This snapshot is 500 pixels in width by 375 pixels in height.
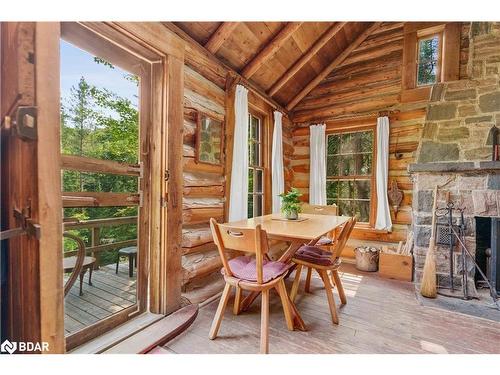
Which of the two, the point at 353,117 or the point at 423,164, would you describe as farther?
the point at 353,117

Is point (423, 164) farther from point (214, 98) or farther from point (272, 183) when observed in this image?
point (214, 98)

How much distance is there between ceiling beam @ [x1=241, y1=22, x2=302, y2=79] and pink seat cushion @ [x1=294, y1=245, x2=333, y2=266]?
2.35 m

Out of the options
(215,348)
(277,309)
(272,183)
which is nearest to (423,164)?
(272,183)

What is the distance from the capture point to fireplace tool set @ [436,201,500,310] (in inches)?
Answer: 98.0

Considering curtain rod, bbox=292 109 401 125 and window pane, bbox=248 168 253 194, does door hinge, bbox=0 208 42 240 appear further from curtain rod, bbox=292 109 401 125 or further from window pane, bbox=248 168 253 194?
curtain rod, bbox=292 109 401 125

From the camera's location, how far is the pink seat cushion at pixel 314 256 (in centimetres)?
200

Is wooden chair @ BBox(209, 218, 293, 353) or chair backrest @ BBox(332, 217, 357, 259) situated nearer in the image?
wooden chair @ BBox(209, 218, 293, 353)

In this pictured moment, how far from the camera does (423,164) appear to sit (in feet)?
8.96

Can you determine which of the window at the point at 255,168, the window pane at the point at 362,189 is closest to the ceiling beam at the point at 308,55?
→ the window at the point at 255,168

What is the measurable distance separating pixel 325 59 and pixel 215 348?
437 centimetres

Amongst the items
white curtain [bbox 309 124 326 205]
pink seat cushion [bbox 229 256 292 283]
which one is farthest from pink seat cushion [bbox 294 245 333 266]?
white curtain [bbox 309 124 326 205]

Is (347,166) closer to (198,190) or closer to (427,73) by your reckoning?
(427,73)

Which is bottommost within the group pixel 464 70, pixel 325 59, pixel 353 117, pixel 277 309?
pixel 277 309

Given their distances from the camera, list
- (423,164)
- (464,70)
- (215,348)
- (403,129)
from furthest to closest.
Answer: (403,129)
(464,70)
(423,164)
(215,348)
